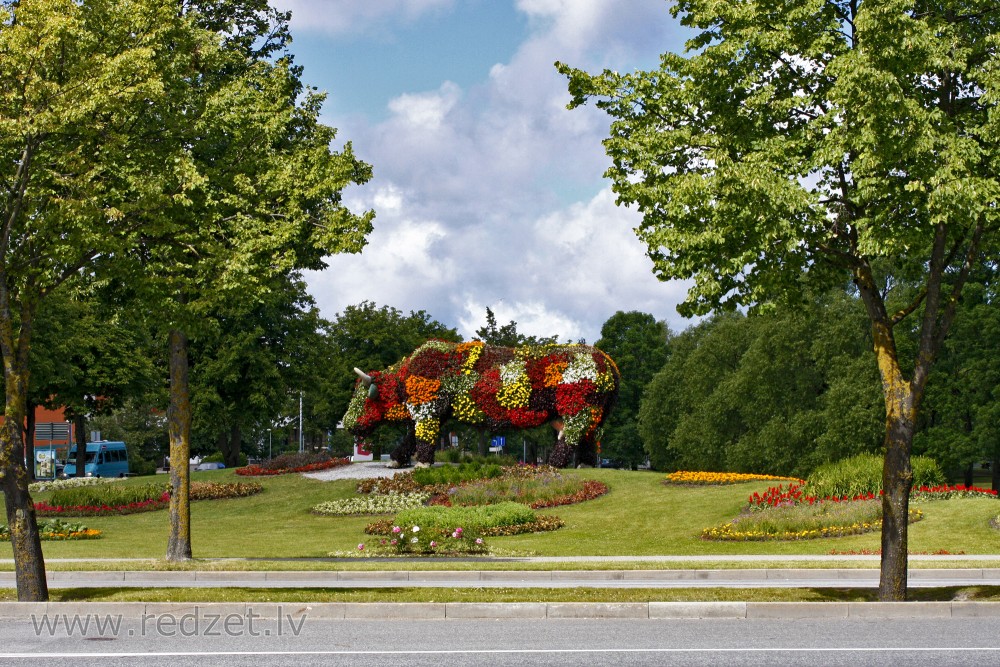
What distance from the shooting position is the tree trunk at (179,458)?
21.1m

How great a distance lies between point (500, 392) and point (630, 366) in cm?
4275

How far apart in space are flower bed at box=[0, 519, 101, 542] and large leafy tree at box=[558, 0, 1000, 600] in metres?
20.1

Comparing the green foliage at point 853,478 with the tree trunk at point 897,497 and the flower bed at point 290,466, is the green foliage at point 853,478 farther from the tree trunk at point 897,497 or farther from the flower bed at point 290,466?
the flower bed at point 290,466

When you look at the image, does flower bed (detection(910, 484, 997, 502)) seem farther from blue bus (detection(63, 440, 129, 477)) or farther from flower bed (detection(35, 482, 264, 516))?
blue bus (detection(63, 440, 129, 477))

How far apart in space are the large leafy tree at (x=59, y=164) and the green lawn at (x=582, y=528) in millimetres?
8151

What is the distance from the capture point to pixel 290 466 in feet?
141

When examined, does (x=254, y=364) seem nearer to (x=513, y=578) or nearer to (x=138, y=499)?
(x=138, y=499)

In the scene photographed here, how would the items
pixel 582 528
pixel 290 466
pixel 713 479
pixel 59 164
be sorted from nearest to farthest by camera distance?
1. pixel 59 164
2. pixel 582 528
3. pixel 713 479
4. pixel 290 466

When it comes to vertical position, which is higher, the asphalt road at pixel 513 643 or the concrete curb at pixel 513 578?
the asphalt road at pixel 513 643

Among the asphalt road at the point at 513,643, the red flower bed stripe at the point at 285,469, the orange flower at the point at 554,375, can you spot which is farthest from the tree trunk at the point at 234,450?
the asphalt road at the point at 513,643

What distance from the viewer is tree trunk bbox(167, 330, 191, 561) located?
21.1 m

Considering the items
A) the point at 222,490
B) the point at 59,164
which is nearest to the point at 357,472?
the point at 222,490

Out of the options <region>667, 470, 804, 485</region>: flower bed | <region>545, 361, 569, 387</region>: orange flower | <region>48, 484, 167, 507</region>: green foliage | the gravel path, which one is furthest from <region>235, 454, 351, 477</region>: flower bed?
<region>667, 470, 804, 485</region>: flower bed

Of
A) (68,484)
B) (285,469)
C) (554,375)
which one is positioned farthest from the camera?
(68,484)
